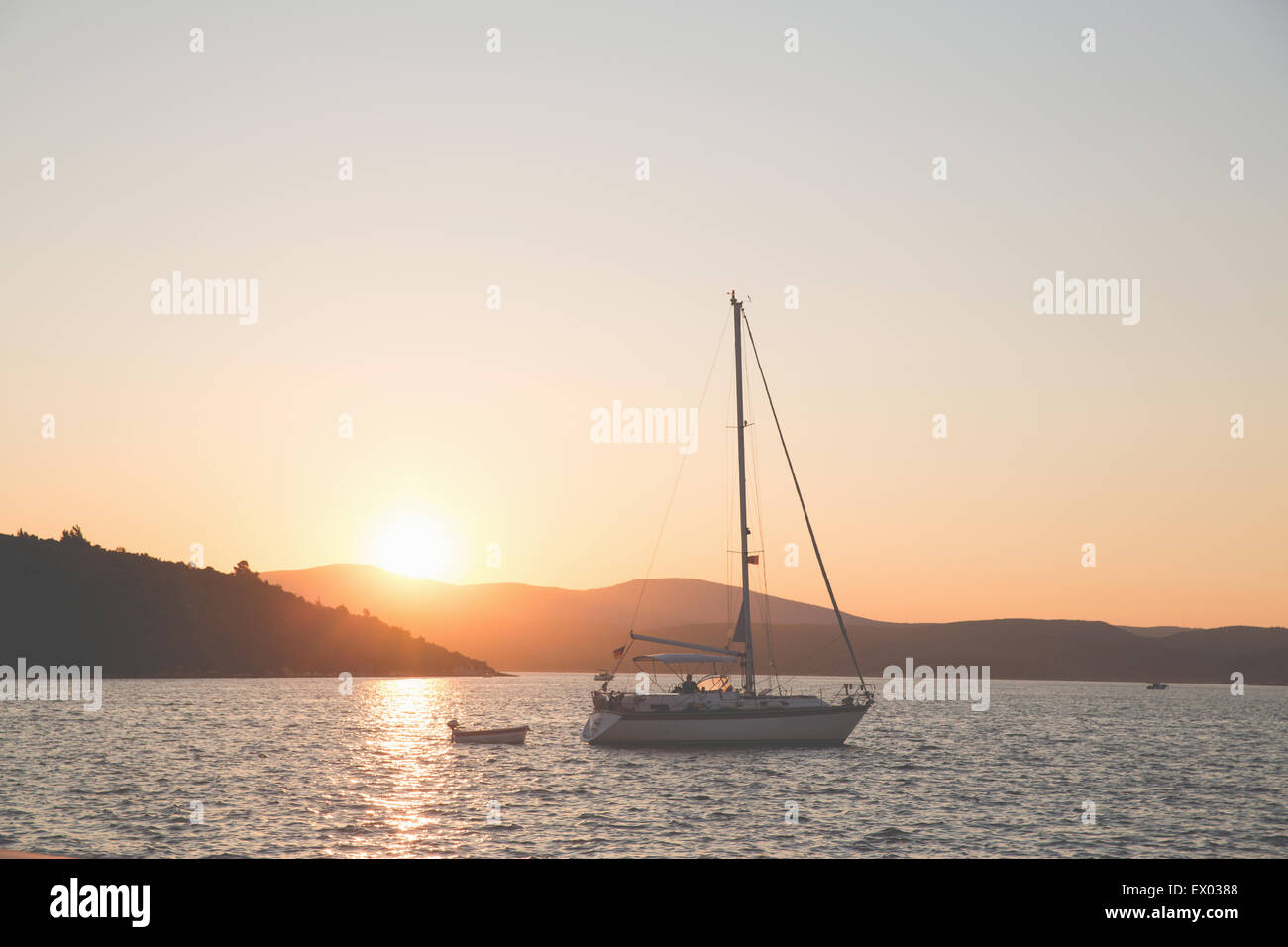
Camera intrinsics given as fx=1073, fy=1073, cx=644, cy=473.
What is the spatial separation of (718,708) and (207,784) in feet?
92.7

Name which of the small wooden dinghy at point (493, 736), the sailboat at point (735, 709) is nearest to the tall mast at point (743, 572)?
the sailboat at point (735, 709)

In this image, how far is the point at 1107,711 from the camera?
148 metres

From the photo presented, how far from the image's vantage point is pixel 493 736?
78438 millimetres

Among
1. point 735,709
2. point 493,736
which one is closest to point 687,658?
point 735,709

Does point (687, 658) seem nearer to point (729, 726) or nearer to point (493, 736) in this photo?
point (729, 726)

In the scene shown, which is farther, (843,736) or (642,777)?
(843,736)

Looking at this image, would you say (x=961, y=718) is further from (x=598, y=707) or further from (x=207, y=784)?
(x=207, y=784)

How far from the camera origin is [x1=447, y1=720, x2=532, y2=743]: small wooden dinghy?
7812cm

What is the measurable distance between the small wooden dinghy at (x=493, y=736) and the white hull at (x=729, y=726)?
1263cm

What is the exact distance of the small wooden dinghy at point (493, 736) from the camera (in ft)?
256

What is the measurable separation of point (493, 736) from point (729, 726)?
2209 cm

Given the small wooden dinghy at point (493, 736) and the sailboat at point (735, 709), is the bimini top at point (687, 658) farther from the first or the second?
the small wooden dinghy at point (493, 736)
